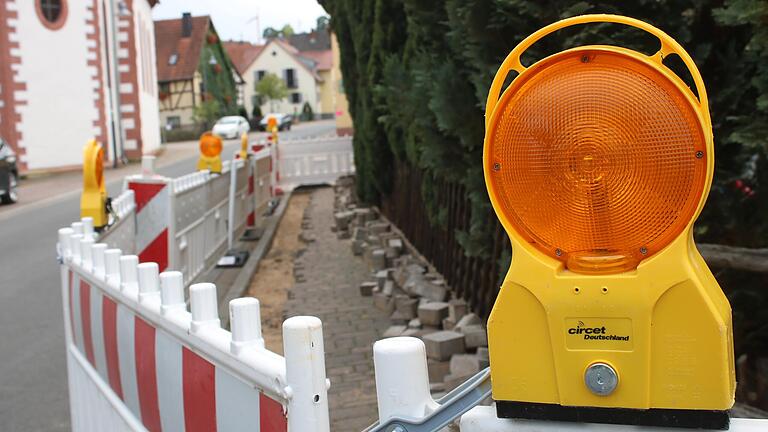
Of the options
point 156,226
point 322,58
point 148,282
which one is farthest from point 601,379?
point 322,58

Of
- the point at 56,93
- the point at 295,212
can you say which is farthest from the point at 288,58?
the point at 295,212

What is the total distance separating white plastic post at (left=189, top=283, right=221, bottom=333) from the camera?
2.27m

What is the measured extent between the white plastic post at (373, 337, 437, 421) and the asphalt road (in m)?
4.21

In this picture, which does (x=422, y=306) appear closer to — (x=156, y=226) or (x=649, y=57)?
(x=156, y=226)

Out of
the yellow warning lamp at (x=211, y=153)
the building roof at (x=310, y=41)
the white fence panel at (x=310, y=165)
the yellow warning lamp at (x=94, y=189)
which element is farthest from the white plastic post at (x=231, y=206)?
the building roof at (x=310, y=41)

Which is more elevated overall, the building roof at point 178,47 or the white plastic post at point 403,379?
the building roof at point 178,47

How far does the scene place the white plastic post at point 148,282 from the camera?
9.27 feet

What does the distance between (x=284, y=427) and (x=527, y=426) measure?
1.78 ft

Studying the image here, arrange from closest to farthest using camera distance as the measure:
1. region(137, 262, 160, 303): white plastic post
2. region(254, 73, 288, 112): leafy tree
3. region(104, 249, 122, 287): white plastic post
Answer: region(137, 262, 160, 303): white plastic post
region(104, 249, 122, 287): white plastic post
region(254, 73, 288, 112): leafy tree

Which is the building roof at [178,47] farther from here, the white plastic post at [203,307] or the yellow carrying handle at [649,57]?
the yellow carrying handle at [649,57]

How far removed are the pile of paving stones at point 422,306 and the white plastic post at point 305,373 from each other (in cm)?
323

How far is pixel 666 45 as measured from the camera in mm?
1383

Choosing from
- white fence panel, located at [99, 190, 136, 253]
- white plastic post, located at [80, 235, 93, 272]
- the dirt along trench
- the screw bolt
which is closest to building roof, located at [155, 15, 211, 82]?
the dirt along trench

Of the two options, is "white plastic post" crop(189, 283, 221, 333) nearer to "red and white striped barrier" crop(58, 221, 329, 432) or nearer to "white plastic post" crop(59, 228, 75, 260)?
"red and white striped barrier" crop(58, 221, 329, 432)
